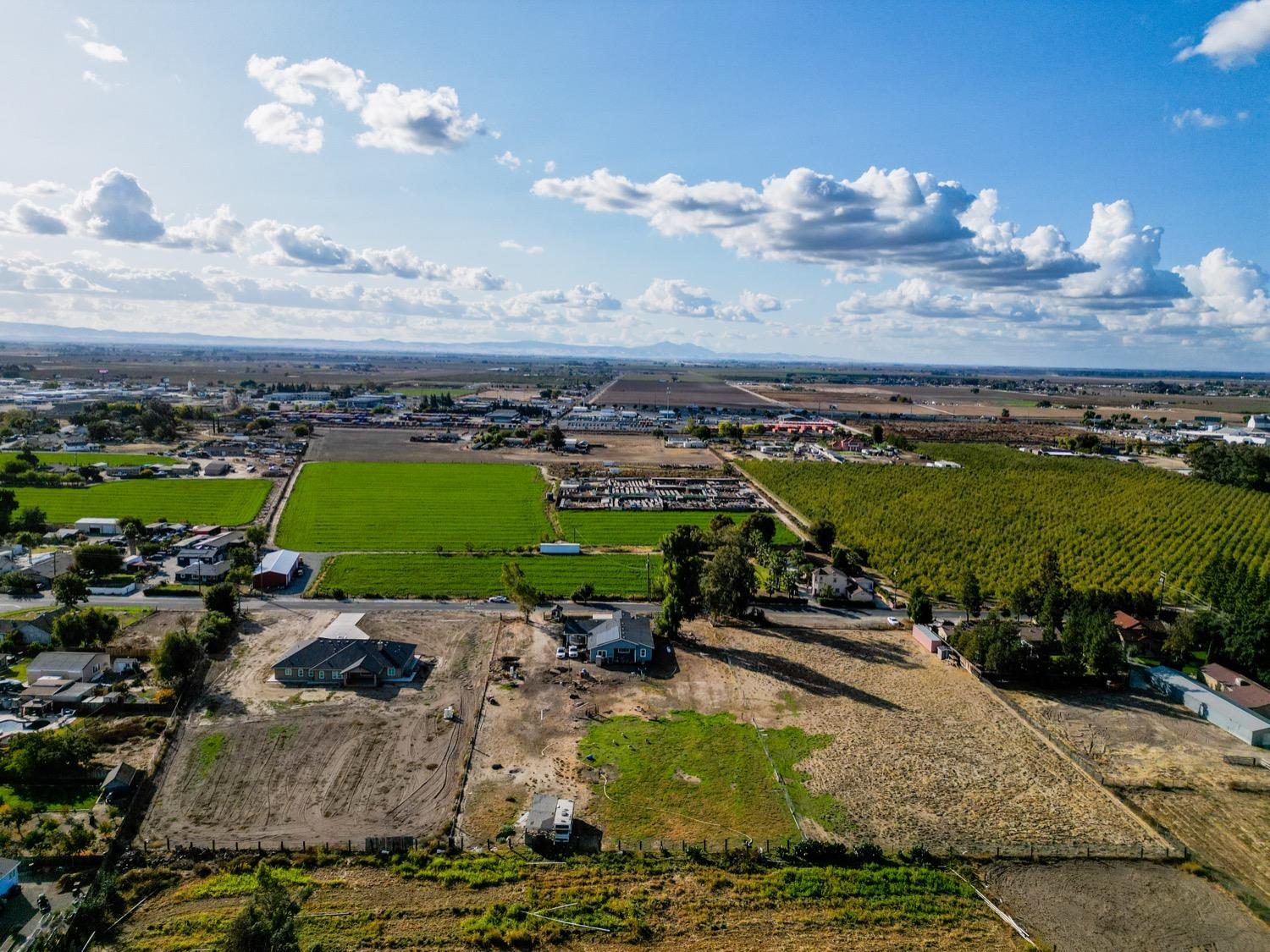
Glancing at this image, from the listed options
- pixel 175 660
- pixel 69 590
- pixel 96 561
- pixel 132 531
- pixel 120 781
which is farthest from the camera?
pixel 132 531

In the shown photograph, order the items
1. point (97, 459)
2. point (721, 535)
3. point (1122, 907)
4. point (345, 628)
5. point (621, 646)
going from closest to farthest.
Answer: point (1122, 907) → point (621, 646) → point (345, 628) → point (721, 535) → point (97, 459)

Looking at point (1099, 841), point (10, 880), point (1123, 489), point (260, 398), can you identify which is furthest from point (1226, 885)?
point (260, 398)

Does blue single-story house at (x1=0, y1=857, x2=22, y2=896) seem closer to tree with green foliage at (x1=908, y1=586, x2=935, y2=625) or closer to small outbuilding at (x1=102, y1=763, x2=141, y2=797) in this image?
small outbuilding at (x1=102, y1=763, x2=141, y2=797)

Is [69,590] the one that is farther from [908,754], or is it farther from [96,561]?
[908,754]

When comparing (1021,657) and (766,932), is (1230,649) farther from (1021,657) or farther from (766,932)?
(766,932)

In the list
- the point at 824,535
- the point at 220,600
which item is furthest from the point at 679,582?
the point at 220,600

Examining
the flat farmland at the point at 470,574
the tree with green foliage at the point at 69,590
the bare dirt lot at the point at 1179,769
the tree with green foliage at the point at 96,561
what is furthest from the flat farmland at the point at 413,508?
the bare dirt lot at the point at 1179,769

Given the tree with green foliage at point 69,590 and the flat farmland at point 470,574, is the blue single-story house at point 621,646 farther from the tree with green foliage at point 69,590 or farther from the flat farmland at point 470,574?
the tree with green foliage at point 69,590
